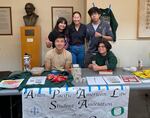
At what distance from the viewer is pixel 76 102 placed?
208cm

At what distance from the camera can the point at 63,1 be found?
14.2 feet

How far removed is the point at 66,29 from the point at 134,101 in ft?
4.63

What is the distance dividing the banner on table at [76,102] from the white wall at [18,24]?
246 cm

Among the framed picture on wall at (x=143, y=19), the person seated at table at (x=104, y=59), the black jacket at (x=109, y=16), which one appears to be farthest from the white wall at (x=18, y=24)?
the person seated at table at (x=104, y=59)

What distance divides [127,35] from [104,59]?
1.24 metres

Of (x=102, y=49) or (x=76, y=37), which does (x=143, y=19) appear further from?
(x=102, y=49)

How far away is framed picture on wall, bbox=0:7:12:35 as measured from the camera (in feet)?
14.2

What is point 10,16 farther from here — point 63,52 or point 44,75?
point 44,75

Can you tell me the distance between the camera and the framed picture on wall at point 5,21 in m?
4.32

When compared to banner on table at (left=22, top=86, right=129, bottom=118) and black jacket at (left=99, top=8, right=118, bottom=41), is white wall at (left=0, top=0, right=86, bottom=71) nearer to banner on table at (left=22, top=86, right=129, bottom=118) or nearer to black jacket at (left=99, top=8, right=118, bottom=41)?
black jacket at (left=99, top=8, right=118, bottom=41)

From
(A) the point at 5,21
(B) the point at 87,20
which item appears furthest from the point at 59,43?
(A) the point at 5,21

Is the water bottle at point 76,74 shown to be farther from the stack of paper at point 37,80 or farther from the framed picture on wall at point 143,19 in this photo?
the framed picture on wall at point 143,19

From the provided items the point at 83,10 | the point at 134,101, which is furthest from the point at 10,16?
the point at 134,101

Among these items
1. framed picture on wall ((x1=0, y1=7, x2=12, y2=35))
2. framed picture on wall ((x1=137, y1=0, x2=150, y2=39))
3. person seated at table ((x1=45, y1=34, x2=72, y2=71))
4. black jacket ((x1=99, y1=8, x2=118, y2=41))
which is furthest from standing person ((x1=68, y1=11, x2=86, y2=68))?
framed picture on wall ((x1=0, y1=7, x2=12, y2=35))
